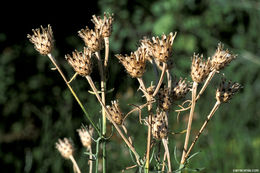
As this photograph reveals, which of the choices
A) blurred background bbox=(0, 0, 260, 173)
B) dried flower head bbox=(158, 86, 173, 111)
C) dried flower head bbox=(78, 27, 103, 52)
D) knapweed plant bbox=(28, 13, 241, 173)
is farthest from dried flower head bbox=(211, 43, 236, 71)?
blurred background bbox=(0, 0, 260, 173)

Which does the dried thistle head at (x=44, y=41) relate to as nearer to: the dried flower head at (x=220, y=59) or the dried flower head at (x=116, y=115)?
the dried flower head at (x=116, y=115)

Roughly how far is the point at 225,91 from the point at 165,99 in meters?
0.12

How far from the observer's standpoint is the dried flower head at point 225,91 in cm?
70

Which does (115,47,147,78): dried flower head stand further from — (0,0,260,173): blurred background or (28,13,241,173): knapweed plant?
(0,0,260,173): blurred background

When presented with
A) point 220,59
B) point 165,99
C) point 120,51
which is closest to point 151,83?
point 165,99

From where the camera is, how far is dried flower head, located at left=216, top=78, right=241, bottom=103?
70 centimetres

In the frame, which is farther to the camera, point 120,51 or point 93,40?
point 120,51

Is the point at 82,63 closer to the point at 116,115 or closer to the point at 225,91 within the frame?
the point at 116,115

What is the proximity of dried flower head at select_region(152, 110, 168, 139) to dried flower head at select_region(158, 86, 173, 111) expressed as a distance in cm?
2

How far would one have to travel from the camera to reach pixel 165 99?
2.18 ft

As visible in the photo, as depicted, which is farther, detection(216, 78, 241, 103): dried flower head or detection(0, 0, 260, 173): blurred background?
detection(0, 0, 260, 173): blurred background

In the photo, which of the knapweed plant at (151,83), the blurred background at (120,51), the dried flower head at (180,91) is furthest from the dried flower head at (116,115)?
the blurred background at (120,51)

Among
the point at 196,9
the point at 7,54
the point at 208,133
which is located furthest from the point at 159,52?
the point at 196,9

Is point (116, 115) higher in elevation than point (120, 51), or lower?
lower
